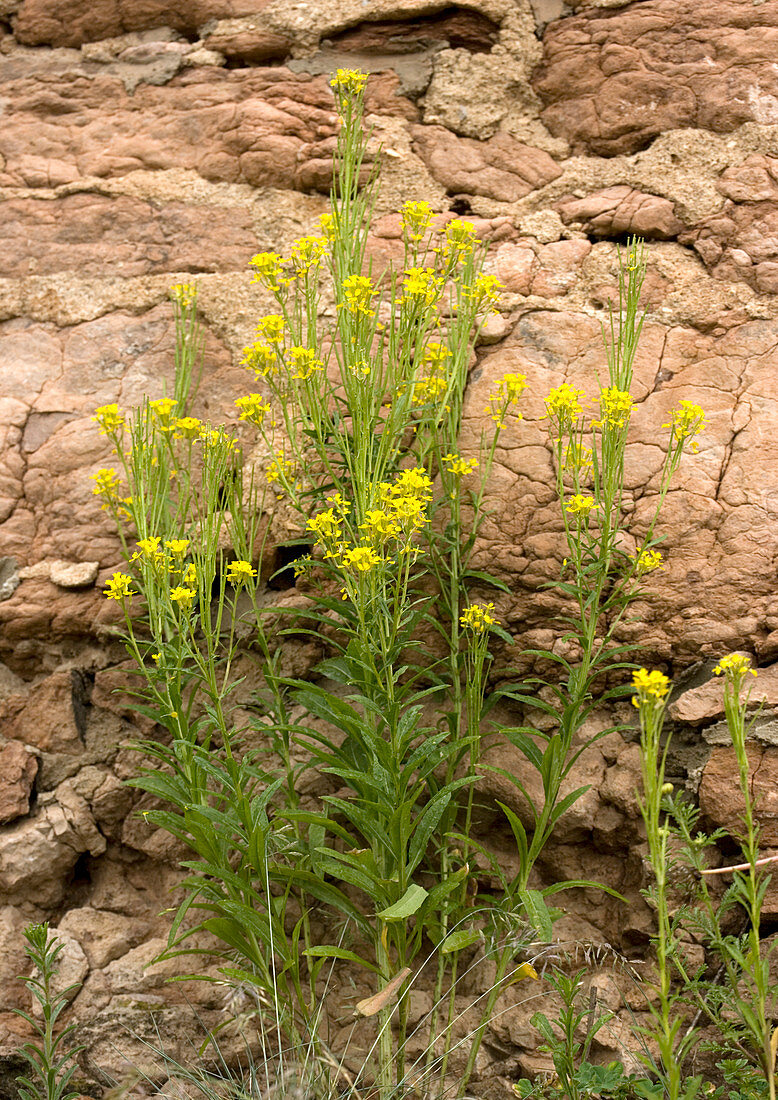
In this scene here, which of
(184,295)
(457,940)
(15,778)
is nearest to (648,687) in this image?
(457,940)

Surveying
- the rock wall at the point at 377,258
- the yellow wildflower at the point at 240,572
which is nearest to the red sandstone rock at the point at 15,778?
the rock wall at the point at 377,258

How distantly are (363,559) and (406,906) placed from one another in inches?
32.0

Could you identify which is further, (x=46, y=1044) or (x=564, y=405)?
(x=564, y=405)

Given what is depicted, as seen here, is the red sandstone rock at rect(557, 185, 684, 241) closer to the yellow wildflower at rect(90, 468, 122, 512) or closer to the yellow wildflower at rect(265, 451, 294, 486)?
the yellow wildflower at rect(265, 451, 294, 486)

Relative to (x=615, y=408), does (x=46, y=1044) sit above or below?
below

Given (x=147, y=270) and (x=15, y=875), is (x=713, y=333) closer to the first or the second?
(x=147, y=270)

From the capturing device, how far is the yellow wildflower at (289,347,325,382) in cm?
269

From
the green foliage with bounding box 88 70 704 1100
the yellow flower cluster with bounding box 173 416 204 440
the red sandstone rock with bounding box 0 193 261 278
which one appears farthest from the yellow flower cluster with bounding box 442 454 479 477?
the red sandstone rock with bounding box 0 193 261 278

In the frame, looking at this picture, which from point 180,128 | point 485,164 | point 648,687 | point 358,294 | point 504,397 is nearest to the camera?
point 648,687

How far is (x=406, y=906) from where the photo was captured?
2.25 m

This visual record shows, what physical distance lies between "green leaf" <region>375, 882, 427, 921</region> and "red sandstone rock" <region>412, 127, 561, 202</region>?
93.0 inches

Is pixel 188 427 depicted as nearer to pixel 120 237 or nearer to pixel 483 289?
pixel 483 289

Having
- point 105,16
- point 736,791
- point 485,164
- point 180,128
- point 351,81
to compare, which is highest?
point 105,16

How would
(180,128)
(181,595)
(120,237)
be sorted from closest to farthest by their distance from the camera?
(181,595), (120,237), (180,128)
